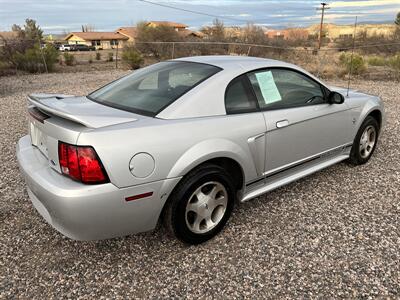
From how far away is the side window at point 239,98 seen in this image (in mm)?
2871

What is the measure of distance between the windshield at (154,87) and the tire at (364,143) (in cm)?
223

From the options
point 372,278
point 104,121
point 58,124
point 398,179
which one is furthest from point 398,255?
point 58,124

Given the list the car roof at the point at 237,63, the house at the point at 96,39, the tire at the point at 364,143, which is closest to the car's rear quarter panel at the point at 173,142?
the car roof at the point at 237,63

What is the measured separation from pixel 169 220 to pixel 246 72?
1.46 metres

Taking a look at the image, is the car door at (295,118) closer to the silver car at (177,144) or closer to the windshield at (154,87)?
the silver car at (177,144)

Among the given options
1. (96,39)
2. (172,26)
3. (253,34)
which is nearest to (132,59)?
(253,34)

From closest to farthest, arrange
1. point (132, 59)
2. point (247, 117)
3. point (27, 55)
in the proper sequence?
point (247, 117) < point (27, 55) < point (132, 59)

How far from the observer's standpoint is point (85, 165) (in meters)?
2.18

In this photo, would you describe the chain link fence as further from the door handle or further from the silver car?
the door handle

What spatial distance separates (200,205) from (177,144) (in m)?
0.58

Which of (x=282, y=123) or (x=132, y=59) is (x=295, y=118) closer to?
(x=282, y=123)

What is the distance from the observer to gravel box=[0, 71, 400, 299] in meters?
2.40

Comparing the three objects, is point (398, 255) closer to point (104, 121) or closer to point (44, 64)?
point (104, 121)

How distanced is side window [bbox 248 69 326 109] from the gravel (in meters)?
1.04
